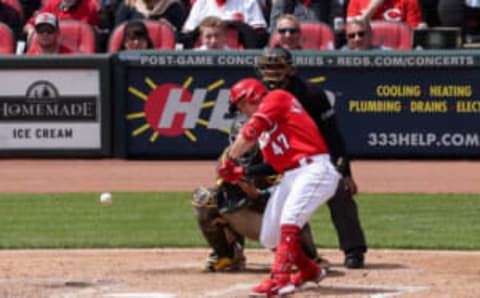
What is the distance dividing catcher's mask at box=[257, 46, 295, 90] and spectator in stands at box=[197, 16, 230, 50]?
21.9 ft

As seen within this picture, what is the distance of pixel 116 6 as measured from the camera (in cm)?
1730

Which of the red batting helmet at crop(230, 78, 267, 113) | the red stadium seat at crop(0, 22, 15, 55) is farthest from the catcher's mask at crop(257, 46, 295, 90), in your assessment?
the red stadium seat at crop(0, 22, 15, 55)

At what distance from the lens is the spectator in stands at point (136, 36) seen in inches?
580

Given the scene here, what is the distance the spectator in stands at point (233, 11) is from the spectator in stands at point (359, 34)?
1.36m

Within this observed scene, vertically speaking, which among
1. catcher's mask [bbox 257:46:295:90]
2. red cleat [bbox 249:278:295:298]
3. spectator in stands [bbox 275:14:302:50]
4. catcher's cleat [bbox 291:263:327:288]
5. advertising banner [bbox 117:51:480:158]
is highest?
catcher's mask [bbox 257:46:295:90]

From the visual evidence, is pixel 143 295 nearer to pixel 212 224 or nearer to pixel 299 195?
pixel 212 224

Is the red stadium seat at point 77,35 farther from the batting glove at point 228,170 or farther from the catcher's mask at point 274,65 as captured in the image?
the batting glove at point 228,170

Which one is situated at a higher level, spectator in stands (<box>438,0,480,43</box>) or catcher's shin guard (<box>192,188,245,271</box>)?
spectator in stands (<box>438,0,480,43</box>)

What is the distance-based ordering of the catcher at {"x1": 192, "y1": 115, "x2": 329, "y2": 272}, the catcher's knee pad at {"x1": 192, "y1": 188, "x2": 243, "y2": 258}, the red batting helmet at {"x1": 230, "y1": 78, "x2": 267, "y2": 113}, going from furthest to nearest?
the catcher's knee pad at {"x1": 192, "y1": 188, "x2": 243, "y2": 258}
the catcher at {"x1": 192, "y1": 115, "x2": 329, "y2": 272}
the red batting helmet at {"x1": 230, "y1": 78, "x2": 267, "y2": 113}

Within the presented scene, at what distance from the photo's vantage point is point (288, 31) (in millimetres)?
14203

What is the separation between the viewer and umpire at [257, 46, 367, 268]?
25.4 feet

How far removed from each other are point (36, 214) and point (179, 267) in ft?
10.3

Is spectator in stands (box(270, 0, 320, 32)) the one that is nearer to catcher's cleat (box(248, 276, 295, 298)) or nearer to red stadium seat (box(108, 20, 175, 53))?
red stadium seat (box(108, 20, 175, 53))

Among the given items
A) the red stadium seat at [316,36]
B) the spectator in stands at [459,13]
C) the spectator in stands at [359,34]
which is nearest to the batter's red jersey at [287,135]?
the spectator in stands at [359,34]
